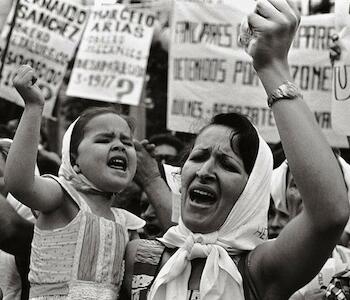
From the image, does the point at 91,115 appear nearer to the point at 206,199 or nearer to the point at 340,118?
the point at 206,199

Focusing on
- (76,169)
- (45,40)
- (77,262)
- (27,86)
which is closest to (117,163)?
(76,169)

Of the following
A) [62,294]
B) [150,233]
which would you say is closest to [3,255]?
[150,233]

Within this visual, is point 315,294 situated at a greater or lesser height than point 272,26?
lesser

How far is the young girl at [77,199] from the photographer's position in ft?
10.7

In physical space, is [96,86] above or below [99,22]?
below

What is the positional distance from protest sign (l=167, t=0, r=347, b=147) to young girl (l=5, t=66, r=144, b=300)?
8.76 feet

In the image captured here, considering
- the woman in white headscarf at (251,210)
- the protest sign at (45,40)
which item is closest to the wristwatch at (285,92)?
the woman in white headscarf at (251,210)

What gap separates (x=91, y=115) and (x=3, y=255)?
0.97m

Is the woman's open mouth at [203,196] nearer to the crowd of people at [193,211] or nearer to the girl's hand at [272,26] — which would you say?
the crowd of people at [193,211]

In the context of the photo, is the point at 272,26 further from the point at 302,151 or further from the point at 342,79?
Answer: the point at 342,79

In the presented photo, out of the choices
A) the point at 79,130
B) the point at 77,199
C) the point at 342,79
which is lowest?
the point at 77,199

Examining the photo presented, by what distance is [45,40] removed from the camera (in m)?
7.72

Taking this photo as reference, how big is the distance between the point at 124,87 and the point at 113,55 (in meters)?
0.38

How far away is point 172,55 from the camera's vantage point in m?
7.16
